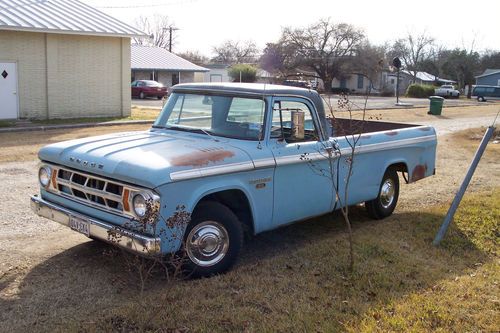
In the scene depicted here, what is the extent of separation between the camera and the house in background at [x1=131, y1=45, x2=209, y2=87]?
45312mm

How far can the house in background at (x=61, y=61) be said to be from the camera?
1805 cm

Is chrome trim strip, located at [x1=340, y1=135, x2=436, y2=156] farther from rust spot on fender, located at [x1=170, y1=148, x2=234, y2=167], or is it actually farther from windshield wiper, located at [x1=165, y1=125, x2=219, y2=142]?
rust spot on fender, located at [x1=170, y1=148, x2=234, y2=167]

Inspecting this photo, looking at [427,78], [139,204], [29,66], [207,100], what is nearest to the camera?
[139,204]

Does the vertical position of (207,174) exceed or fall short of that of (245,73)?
it falls short

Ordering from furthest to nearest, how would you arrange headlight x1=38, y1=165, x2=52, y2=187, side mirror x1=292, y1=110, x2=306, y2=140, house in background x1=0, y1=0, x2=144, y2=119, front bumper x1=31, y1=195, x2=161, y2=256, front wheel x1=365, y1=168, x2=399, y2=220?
house in background x1=0, y1=0, x2=144, y2=119 → front wheel x1=365, y1=168, x2=399, y2=220 → side mirror x1=292, y1=110, x2=306, y2=140 → headlight x1=38, y1=165, x2=52, y2=187 → front bumper x1=31, y1=195, x2=161, y2=256

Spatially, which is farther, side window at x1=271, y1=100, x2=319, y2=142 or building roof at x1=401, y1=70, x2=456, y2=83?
building roof at x1=401, y1=70, x2=456, y2=83

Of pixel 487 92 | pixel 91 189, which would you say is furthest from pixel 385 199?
pixel 487 92

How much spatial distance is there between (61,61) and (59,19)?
153cm

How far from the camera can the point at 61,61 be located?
63.1 feet

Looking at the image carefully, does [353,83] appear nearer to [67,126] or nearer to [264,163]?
[67,126]

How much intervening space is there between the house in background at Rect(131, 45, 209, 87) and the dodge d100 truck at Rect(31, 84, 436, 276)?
130 ft

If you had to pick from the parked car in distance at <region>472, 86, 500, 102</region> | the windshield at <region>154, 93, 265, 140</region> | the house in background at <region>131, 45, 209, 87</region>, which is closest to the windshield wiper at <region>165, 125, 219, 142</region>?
the windshield at <region>154, 93, 265, 140</region>

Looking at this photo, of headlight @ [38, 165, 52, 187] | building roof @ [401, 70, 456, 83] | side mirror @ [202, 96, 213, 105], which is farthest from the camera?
building roof @ [401, 70, 456, 83]

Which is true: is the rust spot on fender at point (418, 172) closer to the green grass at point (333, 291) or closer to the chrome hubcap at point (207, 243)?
the green grass at point (333, 291)
